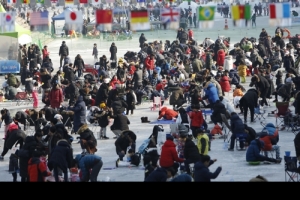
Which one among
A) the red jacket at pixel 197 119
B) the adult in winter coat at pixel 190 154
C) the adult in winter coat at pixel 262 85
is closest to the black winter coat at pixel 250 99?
the adult in winter coat at pixel 262 85

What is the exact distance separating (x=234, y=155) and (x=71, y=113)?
199 inches

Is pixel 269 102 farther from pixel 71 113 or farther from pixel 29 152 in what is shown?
pixel 29 152

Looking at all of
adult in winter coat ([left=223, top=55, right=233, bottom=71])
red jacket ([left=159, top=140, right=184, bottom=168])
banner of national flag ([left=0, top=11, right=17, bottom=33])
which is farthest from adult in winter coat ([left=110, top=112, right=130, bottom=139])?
banner of national flag ([left=0, top=11, right=17, bottom=33])

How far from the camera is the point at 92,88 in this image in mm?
29156

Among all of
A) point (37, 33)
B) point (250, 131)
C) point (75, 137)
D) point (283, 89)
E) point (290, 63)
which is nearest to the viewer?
point (250, 131)

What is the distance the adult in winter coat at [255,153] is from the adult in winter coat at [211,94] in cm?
562

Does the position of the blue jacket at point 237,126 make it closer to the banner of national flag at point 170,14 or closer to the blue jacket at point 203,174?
the blue jacket at point 203,174

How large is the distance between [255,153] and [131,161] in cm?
263

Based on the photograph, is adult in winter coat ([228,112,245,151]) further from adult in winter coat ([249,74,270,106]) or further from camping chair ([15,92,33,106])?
camping chair ([15,92,33,106])

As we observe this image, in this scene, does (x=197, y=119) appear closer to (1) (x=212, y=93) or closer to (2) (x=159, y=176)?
(1) (x=212, y=93)

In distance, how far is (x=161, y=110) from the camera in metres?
26.0

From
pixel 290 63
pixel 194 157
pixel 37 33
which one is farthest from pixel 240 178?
pixel 37 33
